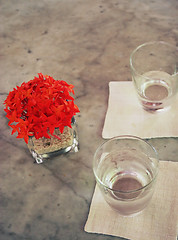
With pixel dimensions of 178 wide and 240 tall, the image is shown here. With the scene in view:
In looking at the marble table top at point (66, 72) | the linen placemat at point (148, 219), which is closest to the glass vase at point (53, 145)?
the marble table top at point (66, 72)

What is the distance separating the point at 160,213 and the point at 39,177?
27cm

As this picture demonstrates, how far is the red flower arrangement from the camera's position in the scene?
734 millimetres

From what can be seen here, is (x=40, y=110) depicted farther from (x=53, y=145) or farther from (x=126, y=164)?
(x=126, y=164)

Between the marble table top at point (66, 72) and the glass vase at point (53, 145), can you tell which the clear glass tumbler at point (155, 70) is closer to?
the marble table top at point (66, 72)

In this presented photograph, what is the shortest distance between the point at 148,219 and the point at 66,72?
1.57ft

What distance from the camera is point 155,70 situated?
3.21ft

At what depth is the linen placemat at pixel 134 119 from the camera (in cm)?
87

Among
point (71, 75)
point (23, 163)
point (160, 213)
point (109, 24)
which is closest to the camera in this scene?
point (160, 213)

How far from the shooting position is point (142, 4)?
1.21 m

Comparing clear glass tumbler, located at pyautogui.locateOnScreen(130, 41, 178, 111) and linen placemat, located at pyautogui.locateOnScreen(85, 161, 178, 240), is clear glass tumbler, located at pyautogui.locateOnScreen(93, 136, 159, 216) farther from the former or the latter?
clear glass tumbler, located at pyautogui.locateOnScreen(130, 41, 178, 111)

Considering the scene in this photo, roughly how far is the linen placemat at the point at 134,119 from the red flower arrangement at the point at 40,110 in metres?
0.16

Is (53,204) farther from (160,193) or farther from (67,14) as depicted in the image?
(67,14)

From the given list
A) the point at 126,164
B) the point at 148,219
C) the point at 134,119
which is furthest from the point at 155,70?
the point at 148,219

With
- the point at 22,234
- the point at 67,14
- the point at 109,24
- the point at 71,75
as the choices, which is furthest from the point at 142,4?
the point at 22,234
